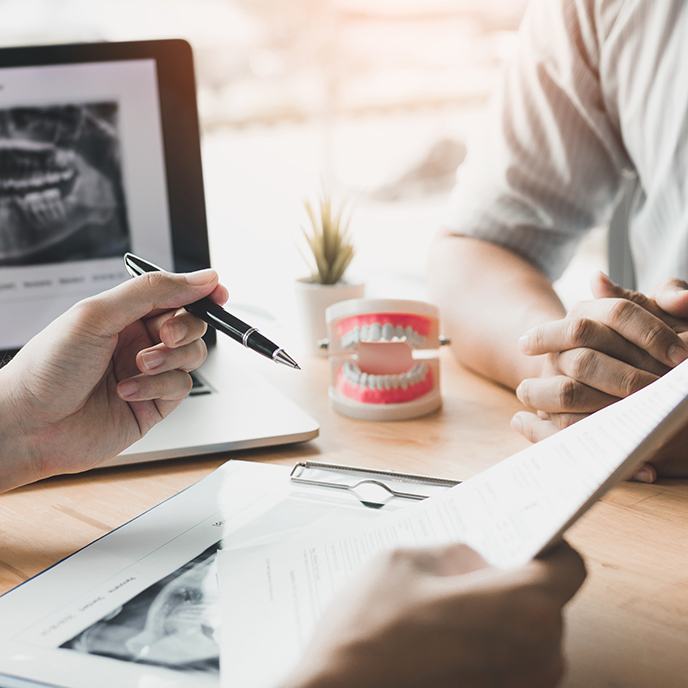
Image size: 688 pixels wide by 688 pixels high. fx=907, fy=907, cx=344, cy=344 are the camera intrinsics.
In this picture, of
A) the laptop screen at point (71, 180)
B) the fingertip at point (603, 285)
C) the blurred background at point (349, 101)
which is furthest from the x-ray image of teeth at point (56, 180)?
the blurred background at point (349, 101)

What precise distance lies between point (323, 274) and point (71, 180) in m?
0.33

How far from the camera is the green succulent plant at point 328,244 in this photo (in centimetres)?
115

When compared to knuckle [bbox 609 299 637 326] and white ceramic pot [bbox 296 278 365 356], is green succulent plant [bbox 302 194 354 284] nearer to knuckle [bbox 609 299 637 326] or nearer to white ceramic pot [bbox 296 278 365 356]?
white ceramic pot [bbox 296 278 365 356]

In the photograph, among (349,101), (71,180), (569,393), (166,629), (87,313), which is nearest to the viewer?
(166,629)

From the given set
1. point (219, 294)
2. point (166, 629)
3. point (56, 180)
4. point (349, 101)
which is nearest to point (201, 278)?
point (219, 294)

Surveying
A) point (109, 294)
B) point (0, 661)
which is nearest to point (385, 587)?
point (0, 661)

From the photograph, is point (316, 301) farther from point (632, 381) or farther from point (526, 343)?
point (632, 381)

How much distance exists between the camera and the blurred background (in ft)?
9.06

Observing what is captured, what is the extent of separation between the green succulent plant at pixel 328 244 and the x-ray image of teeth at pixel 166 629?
A: 24.6 inches

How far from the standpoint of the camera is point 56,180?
1.06 metres

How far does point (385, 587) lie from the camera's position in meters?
0.44

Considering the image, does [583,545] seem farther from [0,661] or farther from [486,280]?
[486,280]

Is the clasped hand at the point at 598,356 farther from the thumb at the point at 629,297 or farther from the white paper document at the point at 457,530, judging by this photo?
the white paper document at the point at 457,530

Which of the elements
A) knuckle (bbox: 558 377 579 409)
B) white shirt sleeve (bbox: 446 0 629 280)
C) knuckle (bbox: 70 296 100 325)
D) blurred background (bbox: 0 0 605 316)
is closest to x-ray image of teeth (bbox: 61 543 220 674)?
knuckle (bbox: 70 296 100 325)
